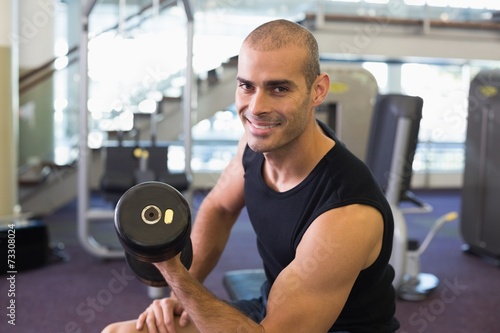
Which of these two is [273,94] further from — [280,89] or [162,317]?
[162,317]

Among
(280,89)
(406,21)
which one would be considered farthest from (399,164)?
(406,21)

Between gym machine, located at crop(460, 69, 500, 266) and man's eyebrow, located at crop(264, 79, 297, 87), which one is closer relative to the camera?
man's eyebrow, located at crop(264, 79, 297, 87)

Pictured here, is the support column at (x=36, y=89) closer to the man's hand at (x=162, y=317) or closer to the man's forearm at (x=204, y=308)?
the man's hand at (x=162, y=317)

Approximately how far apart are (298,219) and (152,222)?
0.40 m

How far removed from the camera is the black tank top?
1.38 metres

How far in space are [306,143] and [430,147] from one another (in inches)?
236

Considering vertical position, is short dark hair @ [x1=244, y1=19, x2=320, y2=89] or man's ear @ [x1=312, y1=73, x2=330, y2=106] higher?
short dark hair @ [x1=244, y1=19, x2=320, y2=89]

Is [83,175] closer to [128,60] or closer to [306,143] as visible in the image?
[128,60]

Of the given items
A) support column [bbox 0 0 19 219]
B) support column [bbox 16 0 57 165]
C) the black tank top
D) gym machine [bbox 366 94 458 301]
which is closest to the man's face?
the black tank top

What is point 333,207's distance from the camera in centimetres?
133

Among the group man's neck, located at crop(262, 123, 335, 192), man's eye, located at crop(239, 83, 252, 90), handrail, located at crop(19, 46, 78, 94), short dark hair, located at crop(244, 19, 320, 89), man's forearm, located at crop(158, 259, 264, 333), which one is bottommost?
man's forearm, located at crop(158, 259, 264, 333)

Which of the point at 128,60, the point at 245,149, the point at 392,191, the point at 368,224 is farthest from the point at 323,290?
the point at 128,60

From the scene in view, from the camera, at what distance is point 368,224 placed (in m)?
1.33

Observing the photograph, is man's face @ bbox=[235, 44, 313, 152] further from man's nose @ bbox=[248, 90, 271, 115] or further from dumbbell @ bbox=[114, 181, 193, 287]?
dumbbell @ bbox=[114, 181, 193, 287]
